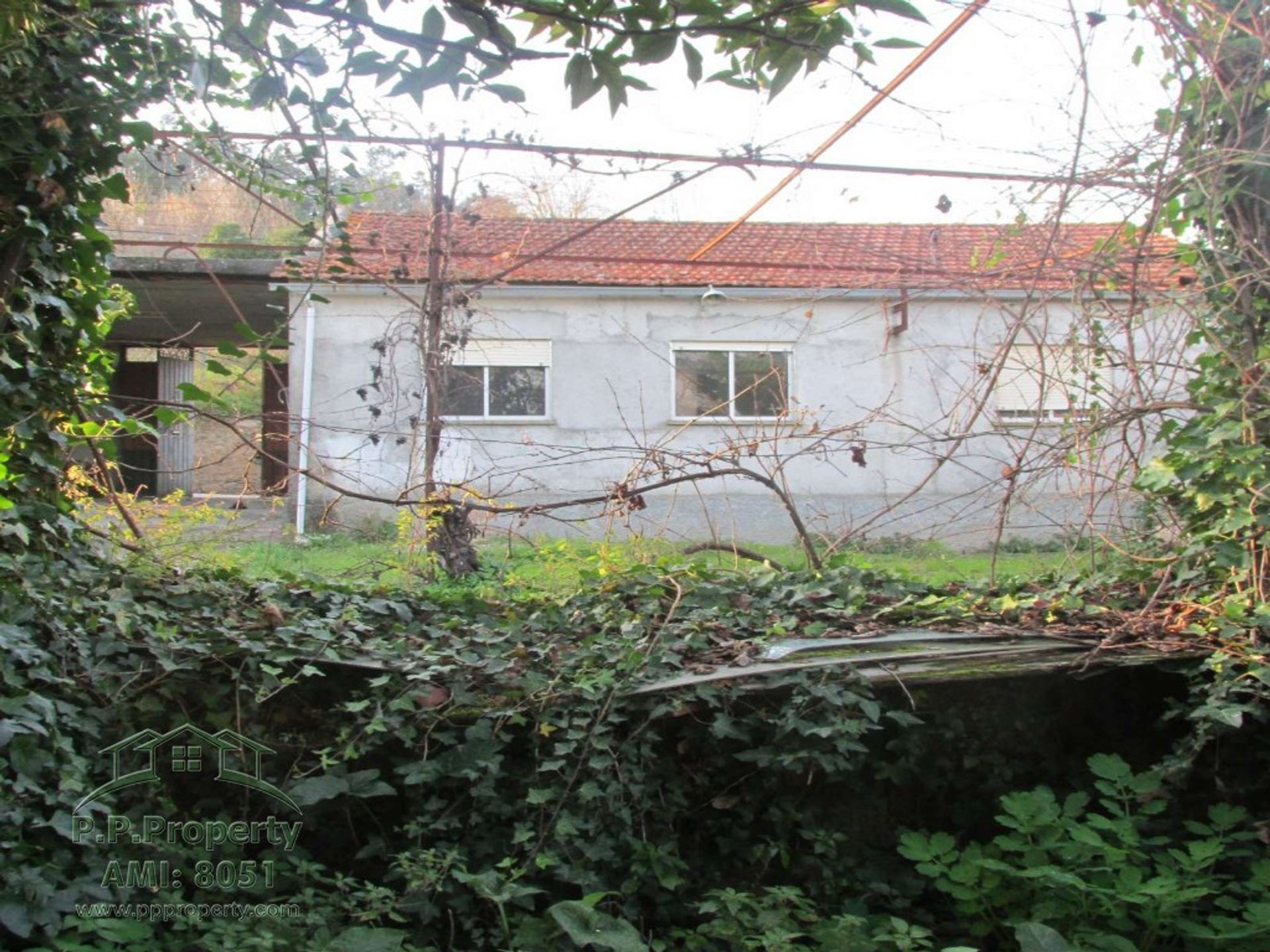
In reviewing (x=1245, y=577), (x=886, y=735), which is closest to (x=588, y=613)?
(x=886, y=735)

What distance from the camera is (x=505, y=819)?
10.5 ft

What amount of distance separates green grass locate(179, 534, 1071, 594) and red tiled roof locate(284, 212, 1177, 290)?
1.39 metres

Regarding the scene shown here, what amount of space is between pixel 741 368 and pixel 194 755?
30.5ft

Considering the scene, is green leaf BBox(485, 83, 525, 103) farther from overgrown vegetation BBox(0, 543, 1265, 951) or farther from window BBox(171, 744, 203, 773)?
window BBox(171, 744, 203, 773)

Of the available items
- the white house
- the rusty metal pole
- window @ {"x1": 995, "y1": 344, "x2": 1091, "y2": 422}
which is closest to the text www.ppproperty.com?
the white house

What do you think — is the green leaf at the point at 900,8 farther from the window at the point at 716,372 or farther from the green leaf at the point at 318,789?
the window at the point at 716,372

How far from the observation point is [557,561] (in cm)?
468

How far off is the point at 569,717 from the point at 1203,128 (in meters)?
3.50

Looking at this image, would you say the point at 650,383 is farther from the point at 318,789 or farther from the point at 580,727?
the point at 318,789

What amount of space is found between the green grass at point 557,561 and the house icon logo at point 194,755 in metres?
1.06

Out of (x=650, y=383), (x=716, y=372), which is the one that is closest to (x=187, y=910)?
(x=650, y=383)

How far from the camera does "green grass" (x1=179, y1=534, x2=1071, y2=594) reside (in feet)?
14.8

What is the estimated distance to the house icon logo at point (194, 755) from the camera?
10.0 ft

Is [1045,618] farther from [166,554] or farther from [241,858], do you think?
[166,554]
